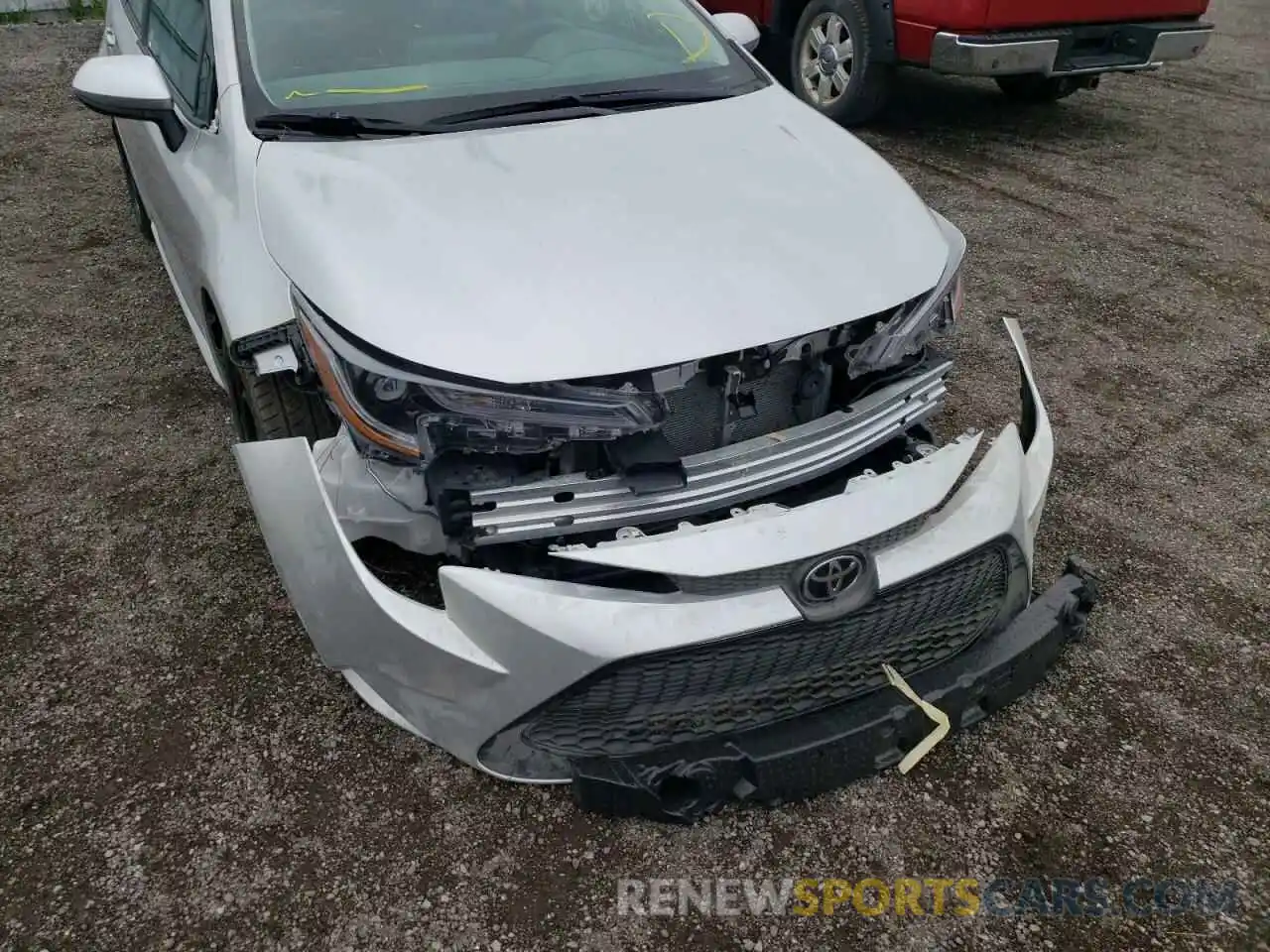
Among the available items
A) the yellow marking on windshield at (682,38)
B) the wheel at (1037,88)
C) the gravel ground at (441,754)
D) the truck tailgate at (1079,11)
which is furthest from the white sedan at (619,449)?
the wheel at (1037,88)

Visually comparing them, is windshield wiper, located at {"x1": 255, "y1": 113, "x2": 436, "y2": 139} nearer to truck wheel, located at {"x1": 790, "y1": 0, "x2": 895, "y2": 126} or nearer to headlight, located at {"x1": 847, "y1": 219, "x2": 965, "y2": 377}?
headlight, located at {"x1": 847, "y1": 219, "x2": 965, "y2": 377}

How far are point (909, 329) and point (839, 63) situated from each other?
15.6 feet

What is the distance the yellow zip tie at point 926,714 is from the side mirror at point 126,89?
2352 mm

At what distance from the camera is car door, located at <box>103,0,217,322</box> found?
2.62 metres

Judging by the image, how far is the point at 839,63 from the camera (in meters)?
6.18

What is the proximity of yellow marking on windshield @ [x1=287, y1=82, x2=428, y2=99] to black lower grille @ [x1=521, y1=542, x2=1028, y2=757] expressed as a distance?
1.65m

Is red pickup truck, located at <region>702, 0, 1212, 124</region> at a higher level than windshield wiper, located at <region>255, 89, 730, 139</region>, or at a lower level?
lower

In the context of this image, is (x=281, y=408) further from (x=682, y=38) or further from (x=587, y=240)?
(x=682, y=38)

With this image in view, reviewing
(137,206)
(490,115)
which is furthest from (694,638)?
(137,206)

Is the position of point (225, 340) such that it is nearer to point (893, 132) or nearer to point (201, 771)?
point (201, 771)

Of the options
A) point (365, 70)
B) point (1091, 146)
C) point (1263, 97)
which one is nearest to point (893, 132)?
point (1091, 146)

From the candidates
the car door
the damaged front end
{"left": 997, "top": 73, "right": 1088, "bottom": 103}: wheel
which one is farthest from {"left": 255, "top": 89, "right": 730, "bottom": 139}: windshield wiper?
{"left": 997, "top": 73, "right": 1088, "bottom": 103}: wheel

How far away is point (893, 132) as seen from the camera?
6.41 metres

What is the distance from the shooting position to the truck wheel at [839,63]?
19.6 feet
